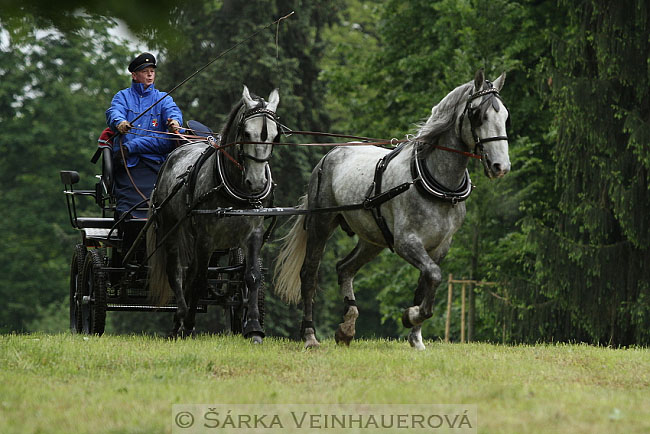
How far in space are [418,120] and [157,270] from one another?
1299 cm

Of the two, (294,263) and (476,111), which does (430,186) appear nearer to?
(476,111)

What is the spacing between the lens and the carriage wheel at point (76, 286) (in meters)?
11.8

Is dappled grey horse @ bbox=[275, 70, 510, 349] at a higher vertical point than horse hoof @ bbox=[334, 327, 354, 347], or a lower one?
higher

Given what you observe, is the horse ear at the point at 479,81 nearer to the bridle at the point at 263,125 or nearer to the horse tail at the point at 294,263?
the bridle at the point at 263,125

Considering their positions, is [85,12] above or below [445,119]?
above

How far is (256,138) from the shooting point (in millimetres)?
9219

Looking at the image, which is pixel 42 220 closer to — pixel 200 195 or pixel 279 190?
pixel 279 190

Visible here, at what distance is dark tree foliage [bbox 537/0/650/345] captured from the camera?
16.2 meters

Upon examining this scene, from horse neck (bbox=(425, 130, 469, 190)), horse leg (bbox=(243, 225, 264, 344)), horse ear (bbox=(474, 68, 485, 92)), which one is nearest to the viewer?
horse ear (bbox=(474, 68, 485, 92))

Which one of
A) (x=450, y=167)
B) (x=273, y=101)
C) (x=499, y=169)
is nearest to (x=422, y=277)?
(x=450, y=167)

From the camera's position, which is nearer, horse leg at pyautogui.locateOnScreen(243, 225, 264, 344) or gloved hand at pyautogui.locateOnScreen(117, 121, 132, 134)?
horse leg at pyautogui.locateOnScreen(243, 225, 264, 344)

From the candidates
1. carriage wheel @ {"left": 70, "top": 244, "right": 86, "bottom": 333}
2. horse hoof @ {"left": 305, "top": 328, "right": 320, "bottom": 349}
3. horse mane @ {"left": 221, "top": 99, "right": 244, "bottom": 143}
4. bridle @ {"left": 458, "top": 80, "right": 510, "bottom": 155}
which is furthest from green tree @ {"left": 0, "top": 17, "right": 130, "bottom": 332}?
bridle @ {"left": 458, "top": 80, "right": 510, "bottom": 155}

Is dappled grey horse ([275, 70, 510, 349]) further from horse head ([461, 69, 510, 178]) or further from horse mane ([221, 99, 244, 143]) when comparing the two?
horse mane ([221, 99, 244, 143])

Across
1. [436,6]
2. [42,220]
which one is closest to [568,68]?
[436,6]
